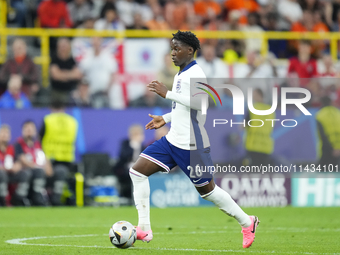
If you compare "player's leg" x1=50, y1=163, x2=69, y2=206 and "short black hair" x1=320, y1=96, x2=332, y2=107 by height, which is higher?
"short black hair" x1=320, y1=96, x2=332, y2=107

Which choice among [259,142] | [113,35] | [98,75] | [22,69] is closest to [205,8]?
[113,35]

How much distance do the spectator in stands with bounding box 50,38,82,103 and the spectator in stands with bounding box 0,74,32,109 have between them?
79 centimetres

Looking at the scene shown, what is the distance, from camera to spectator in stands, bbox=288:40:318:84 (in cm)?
1606

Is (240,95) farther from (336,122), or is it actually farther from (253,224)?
(253,224)

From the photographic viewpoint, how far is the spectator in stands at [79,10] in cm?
1630

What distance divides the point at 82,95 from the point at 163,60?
2229 mm

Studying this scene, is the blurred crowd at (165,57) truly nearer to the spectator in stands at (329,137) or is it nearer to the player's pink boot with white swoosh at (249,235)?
the spectator in stands at (329,137)

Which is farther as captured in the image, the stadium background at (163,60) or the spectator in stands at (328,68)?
the spectator in stands at (328,68)

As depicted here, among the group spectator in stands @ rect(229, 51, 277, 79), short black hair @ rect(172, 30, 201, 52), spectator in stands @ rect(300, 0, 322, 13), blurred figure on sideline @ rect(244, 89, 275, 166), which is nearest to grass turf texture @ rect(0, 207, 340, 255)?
blurred figure on sideline @ rect(244, 89, 275, 166)

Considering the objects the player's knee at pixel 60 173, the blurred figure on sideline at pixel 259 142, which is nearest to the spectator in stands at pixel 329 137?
the blurred figure on sideline at pixel 259 142

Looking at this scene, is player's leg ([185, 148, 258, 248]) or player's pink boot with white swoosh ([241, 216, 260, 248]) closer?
player's leg ([185, 148, 258, 248])

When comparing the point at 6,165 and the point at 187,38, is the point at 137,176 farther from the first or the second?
the point at 6,165

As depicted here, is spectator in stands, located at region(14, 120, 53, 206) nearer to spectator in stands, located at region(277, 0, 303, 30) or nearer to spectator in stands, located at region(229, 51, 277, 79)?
spectator in stands, located at region(229, 51, 277, 79)

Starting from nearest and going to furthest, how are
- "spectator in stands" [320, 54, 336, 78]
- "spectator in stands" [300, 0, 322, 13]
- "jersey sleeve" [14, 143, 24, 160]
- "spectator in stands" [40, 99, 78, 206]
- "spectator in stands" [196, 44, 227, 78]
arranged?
"jersey sleeve" [14, 143, 24, 160] < "spectator in stands" [40, 99, 78, 206] < "spectator in stands" [196, 44, 227, 78] < "spectator in stands" [320, 54, 336, 78] < "spectator in stands" [300, 0, 322, 13]
